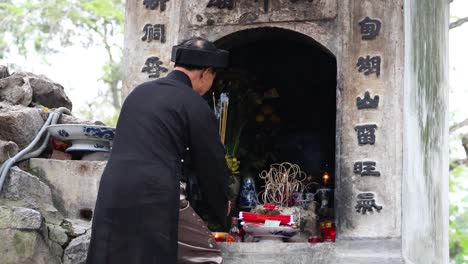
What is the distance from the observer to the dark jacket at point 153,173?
182 inches

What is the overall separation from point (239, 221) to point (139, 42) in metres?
1.65

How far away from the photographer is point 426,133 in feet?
26.8

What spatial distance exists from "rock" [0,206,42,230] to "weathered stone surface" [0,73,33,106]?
4.82ft

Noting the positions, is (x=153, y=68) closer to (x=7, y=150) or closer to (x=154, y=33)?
(x=154, y=33)

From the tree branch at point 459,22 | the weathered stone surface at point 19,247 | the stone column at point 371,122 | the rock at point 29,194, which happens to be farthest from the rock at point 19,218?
the tree branch at point 459,22

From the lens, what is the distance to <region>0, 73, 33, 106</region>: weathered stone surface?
7.63m

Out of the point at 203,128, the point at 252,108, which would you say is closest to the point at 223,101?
the point at 252,108

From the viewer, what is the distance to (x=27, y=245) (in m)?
6.35

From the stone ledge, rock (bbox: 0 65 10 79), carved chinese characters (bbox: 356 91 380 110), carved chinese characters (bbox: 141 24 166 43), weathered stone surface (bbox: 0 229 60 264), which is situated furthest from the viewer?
rock (bbox: 0 65 10 79)

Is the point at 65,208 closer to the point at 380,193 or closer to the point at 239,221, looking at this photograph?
the point at 239,221

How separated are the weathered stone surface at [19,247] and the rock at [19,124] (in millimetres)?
1098

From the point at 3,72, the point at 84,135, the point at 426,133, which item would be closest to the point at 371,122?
the point at 426,133

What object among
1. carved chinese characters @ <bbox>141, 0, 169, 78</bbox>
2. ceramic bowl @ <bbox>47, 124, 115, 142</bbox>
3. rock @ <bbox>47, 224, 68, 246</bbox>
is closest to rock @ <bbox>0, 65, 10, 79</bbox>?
ceramic bowl @ <bbox>47, 124, 115, 142</bbox>

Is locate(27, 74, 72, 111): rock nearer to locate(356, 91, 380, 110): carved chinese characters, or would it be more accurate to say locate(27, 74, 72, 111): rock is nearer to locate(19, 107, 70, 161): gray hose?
locate(19, 107, 70, 161): gray hose
